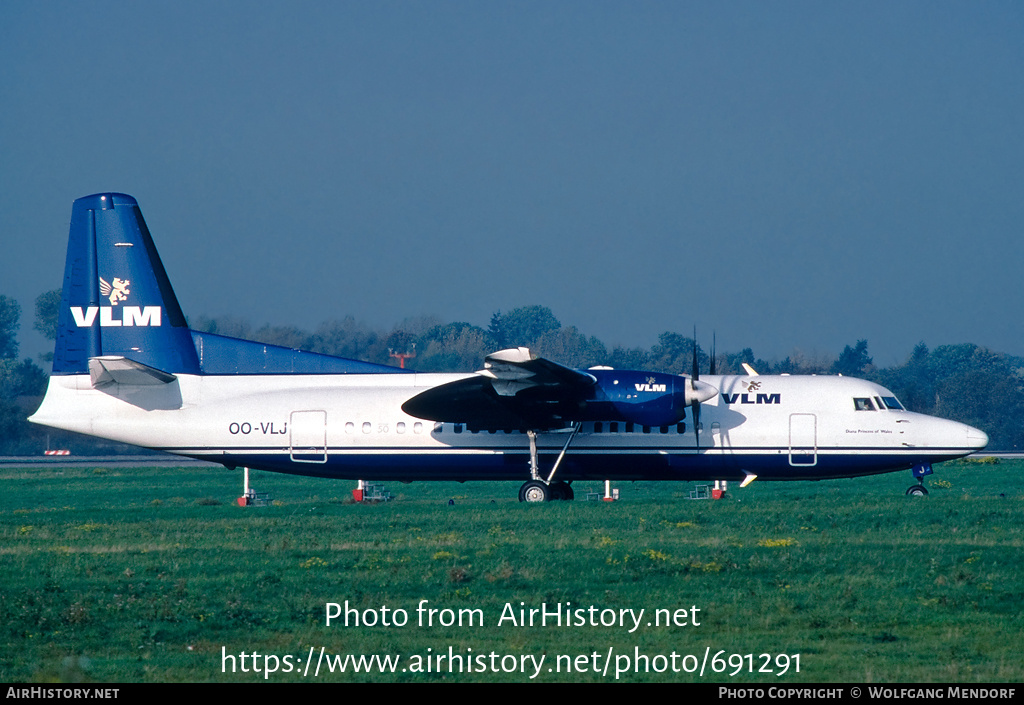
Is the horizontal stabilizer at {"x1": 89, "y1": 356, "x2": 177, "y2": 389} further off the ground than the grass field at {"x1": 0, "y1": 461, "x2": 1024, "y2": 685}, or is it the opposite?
the horizontal stabilizer at {"x1": 89, "y1": 356, "x2": 177, "y2": 389}

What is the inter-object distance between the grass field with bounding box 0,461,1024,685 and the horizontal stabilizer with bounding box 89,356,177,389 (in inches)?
132

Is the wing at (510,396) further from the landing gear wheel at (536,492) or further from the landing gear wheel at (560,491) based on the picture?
the landing gear wheel at (560,491)

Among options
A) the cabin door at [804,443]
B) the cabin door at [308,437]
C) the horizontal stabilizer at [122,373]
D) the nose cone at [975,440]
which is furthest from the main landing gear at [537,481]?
the nose cone at [975,440]

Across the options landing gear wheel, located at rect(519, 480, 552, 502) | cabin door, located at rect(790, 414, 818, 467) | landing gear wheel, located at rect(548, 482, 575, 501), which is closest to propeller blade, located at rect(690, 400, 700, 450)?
cabin door, located at rect(790, 414, 818, 467)

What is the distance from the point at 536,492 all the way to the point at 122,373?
10221 mm

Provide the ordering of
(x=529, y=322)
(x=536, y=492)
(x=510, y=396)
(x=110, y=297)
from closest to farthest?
1. (x=510, y=396)
2. (x=536, y=492)
3. (x=110, y=297)
4. (x=529, y=322)

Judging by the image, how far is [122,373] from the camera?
26.9 metres

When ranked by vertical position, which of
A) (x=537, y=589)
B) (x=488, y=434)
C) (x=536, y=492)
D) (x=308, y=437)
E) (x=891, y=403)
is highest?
(x=891, y=403)

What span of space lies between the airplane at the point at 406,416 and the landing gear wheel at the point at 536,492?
0.05 m

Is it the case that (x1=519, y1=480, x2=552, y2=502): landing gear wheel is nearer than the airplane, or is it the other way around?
the airplane

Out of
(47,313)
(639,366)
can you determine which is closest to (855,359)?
(639,366)

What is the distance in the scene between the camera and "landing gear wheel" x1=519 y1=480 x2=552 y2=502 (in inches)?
1063

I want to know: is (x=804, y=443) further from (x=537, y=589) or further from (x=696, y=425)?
(x=537, y=589)

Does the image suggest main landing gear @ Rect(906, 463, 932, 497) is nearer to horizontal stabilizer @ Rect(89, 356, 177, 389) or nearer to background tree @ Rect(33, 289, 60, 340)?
horizontal stabilizer @ Rect(89, 356, 177, 389)
